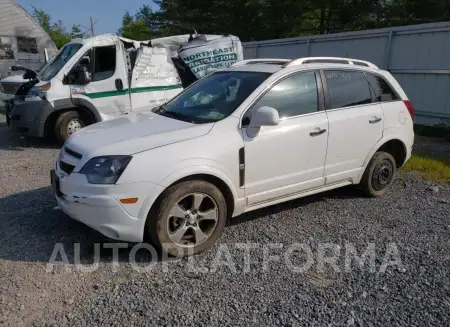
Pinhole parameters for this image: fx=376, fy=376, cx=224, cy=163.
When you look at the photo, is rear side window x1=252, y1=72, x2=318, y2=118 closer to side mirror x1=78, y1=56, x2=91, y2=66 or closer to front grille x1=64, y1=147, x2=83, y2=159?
front grille x1=64, y1=147, x2=83, y2=159

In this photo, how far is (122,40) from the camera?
8094 mm

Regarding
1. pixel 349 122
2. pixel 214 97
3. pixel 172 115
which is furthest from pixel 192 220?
pixel 349 122

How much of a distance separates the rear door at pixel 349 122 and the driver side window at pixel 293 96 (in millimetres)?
201

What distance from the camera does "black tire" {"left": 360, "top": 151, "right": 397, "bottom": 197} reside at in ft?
15.2

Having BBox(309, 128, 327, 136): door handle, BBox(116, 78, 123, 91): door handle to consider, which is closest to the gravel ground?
BBox(309, 128, 327, 136): door handle

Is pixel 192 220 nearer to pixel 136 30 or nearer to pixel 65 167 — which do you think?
pixel 65 167

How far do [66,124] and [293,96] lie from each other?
5.48m

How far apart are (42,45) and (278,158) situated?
85.7 ft

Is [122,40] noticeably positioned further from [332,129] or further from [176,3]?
[176,3]

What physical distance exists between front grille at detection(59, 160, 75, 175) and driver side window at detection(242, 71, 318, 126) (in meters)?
1.70

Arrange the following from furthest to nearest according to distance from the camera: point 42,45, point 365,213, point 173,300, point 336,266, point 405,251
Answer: point 42,45, point 365,213, point 405,251, point 336,266, point 173,300

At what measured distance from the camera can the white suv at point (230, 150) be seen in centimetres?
310

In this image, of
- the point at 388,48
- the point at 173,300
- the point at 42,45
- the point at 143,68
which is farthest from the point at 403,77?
the point at 42,45

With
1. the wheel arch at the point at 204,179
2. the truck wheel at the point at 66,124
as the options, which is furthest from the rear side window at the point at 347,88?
the truck wheel at the point at 66,124
